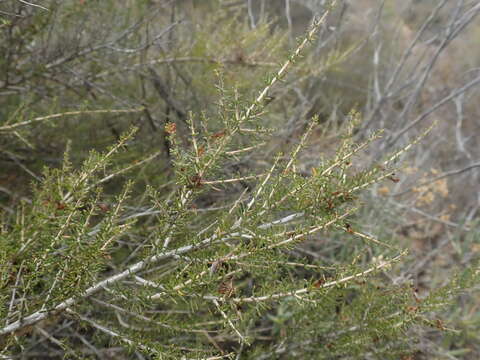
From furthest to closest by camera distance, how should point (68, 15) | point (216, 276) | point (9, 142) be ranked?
point (68, 15)
point (9, 142)
point (216, 276)

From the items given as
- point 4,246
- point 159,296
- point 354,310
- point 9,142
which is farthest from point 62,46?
point 354,310

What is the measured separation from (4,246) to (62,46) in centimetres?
172

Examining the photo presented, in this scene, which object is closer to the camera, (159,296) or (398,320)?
(159,296)

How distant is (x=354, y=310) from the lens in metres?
1.70

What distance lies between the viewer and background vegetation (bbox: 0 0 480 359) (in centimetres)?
112

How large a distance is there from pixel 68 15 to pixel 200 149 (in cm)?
182

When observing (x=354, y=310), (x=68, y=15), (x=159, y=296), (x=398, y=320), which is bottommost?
(x=354, y=310)

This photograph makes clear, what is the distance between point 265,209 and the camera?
115cm

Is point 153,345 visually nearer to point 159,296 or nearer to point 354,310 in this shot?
point 159,296

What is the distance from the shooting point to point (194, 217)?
1.80 metres

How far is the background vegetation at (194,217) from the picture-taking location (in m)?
1.12

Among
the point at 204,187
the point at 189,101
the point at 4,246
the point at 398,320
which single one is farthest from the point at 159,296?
the point at 189,101

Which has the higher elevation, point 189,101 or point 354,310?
point 189,101

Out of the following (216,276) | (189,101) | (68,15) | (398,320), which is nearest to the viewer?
(216,276)
